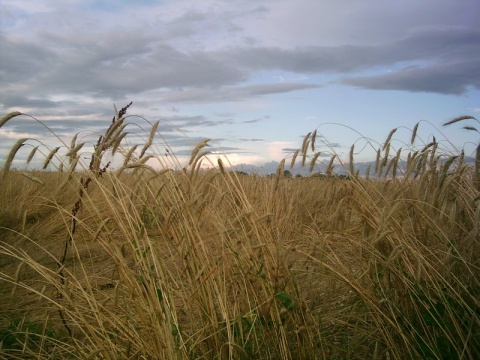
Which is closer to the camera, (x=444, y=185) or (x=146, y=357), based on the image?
(x=146, y=357)

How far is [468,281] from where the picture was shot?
96.6 inches

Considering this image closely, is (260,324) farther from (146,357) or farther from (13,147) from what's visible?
(13,147)

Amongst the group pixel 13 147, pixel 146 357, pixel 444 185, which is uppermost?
pixel 13 147

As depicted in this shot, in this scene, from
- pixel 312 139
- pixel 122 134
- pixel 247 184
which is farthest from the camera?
pixel 247 184

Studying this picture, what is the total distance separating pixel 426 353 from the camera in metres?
2.13

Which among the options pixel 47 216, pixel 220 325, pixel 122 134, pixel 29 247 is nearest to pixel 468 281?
pixel 220 325

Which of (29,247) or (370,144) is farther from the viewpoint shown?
Result: (29,247)

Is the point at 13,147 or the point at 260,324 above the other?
the point at 13,147

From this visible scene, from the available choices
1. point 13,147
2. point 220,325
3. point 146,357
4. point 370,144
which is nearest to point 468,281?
point 370,144

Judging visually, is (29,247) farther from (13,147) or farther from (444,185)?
(444,185)

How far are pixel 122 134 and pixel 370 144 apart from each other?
1727 millimetres

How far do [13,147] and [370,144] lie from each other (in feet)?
7.37

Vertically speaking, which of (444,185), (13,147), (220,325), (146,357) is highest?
(13,147)

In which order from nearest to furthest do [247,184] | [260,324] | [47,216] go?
[260,324] → [47,216] → [247,184]
